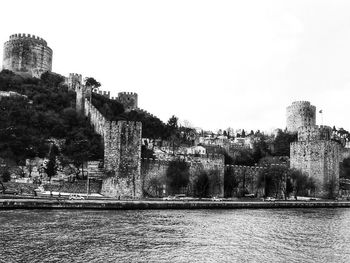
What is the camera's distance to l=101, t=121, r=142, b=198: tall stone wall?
33.3m

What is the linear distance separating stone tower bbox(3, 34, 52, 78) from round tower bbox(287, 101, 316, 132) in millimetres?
36664

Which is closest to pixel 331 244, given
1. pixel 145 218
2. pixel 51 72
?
pixel 145 218

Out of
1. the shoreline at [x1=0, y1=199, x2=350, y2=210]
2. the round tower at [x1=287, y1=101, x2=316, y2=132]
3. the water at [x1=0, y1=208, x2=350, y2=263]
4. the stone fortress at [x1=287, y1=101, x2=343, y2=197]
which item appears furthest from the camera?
the round tower at [x1=287, y1=101, x2=316, y2=132]

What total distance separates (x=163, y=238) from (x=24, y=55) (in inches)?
1723

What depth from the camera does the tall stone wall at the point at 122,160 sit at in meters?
33.3

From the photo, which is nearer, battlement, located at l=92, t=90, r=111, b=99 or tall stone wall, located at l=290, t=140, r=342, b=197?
tall stone wall, located at l=290, t=140, r=342, b=197

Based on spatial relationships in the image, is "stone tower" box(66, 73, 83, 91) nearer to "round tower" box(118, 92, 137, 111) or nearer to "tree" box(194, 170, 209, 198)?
"round tower" box(118, 92, 137, 111)

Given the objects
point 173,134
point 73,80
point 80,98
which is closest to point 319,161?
point 173,134

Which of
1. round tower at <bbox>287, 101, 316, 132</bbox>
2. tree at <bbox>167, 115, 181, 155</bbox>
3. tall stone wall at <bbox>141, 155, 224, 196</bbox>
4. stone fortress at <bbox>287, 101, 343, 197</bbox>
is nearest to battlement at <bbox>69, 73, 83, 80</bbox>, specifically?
tree at <bbox>167, 115, 181, 155</bbox>

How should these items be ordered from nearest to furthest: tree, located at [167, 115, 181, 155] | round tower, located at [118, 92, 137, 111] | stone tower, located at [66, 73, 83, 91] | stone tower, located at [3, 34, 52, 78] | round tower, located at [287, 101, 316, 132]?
stone tower, located at [66, 73, 83, 91]
tree, located at [167, 115, 181, 155]
stone tower, located at [3, 34, 52, 78]
round tower, located at [118, 92, 137, 111]
round tower, located at [287, 101, 316, 132]

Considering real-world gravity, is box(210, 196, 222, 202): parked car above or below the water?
above

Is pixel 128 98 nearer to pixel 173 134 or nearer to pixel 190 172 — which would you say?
pixel 173 134

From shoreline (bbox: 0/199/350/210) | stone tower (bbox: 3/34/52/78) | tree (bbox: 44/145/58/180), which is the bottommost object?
shoreline (bbox: 0/199/350/210)

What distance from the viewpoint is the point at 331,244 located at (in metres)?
19.4
